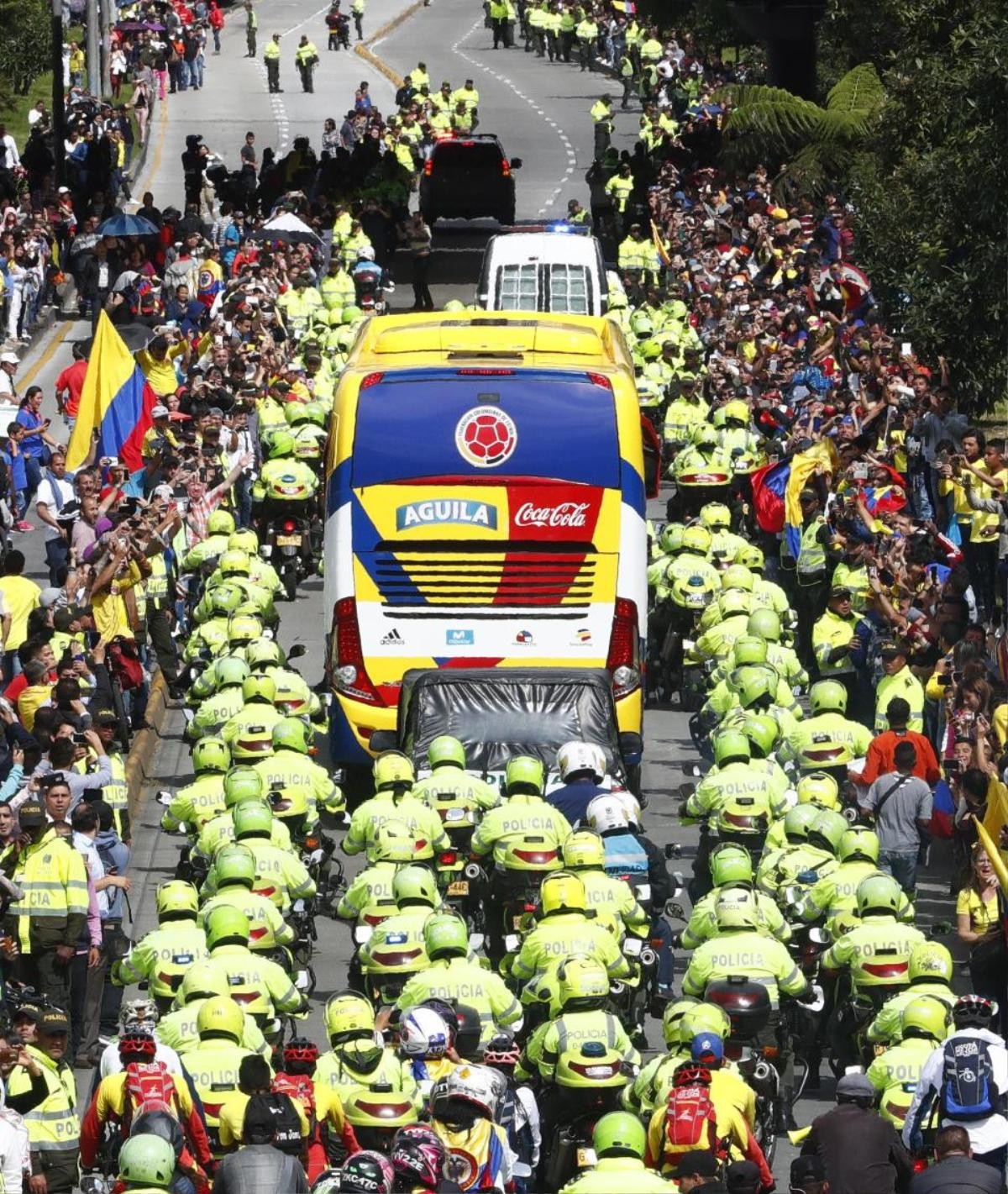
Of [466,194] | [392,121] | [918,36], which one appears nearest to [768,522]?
[918,36]

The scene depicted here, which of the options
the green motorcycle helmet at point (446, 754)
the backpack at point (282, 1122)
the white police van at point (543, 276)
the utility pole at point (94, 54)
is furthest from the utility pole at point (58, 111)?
the backpack at point (282, 1122)

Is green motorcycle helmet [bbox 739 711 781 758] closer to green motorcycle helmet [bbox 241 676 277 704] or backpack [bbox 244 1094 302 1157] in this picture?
green motorcycle helmet [bbox 241 676 277 704]

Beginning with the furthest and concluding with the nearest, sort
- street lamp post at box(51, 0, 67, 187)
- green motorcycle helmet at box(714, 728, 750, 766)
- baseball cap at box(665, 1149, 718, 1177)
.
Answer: street lamp post at box(51, 0, 67, 187)
green motorcycle helmet at box(714, 728, 750, 766)
baseball cap at box(665, 1149, 718, 1177)

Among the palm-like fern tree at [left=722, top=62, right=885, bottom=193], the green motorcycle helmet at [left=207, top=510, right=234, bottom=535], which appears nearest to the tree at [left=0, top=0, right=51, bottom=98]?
the palm-like fern tree at [left=722, top=62, right=885, bottom=193]

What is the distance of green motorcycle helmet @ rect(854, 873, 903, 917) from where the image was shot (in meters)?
17.0

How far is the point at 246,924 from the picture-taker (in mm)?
16516

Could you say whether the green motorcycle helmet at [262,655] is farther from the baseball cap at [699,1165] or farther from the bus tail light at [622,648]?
the baseball cap at [699,1165]

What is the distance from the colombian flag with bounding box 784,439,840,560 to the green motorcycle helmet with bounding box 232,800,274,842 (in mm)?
9832

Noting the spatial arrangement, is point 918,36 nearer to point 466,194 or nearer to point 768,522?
point 768,522

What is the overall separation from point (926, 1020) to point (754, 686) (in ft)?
22.4

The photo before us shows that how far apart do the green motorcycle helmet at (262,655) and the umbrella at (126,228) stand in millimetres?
18285

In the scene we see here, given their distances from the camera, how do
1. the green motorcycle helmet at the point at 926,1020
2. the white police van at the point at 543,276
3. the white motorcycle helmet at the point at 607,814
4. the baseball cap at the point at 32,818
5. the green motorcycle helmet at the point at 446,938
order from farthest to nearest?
the white police van at the point at 543,276 → the white motorcycle helmet at the point at 607,814 → the baseball cap at the point at 32,818 → the green motorcycle helmet at the point at 446,938 → the green motorcycle helmet at the point at 926,1020

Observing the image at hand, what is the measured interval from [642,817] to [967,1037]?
979 cm

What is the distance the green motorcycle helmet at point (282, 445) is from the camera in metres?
30.6
